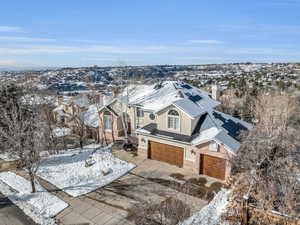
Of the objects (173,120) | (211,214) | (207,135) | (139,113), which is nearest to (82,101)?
(139,113)

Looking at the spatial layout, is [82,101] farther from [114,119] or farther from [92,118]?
[114,119]

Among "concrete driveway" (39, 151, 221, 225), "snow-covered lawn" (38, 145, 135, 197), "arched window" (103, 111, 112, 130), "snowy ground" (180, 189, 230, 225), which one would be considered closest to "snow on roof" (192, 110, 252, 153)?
"concrete driveway" (39, 151, 221, 225)

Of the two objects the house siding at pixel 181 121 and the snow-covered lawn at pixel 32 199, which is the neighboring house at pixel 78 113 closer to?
the house siding at pixel 181 121

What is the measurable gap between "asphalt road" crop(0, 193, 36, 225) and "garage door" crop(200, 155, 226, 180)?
41.4ft

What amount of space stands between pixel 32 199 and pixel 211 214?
12.0m

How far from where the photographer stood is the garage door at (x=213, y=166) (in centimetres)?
1688

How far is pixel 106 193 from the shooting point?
1549 centimetres

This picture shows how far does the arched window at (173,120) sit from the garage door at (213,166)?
154 inches

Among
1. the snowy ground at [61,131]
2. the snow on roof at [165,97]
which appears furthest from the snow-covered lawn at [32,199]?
the snowy ground at [61,131]

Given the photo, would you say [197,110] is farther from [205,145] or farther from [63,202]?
[63,202]

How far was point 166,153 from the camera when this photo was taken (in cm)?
2009

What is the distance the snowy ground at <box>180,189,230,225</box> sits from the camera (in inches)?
438

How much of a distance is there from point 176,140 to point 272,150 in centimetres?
758

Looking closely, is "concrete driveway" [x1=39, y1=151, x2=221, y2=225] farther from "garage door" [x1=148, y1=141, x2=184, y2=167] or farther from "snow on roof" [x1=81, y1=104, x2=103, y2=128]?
"snow on roof" [x1=81, y1=104, x2=103, y2=128]
